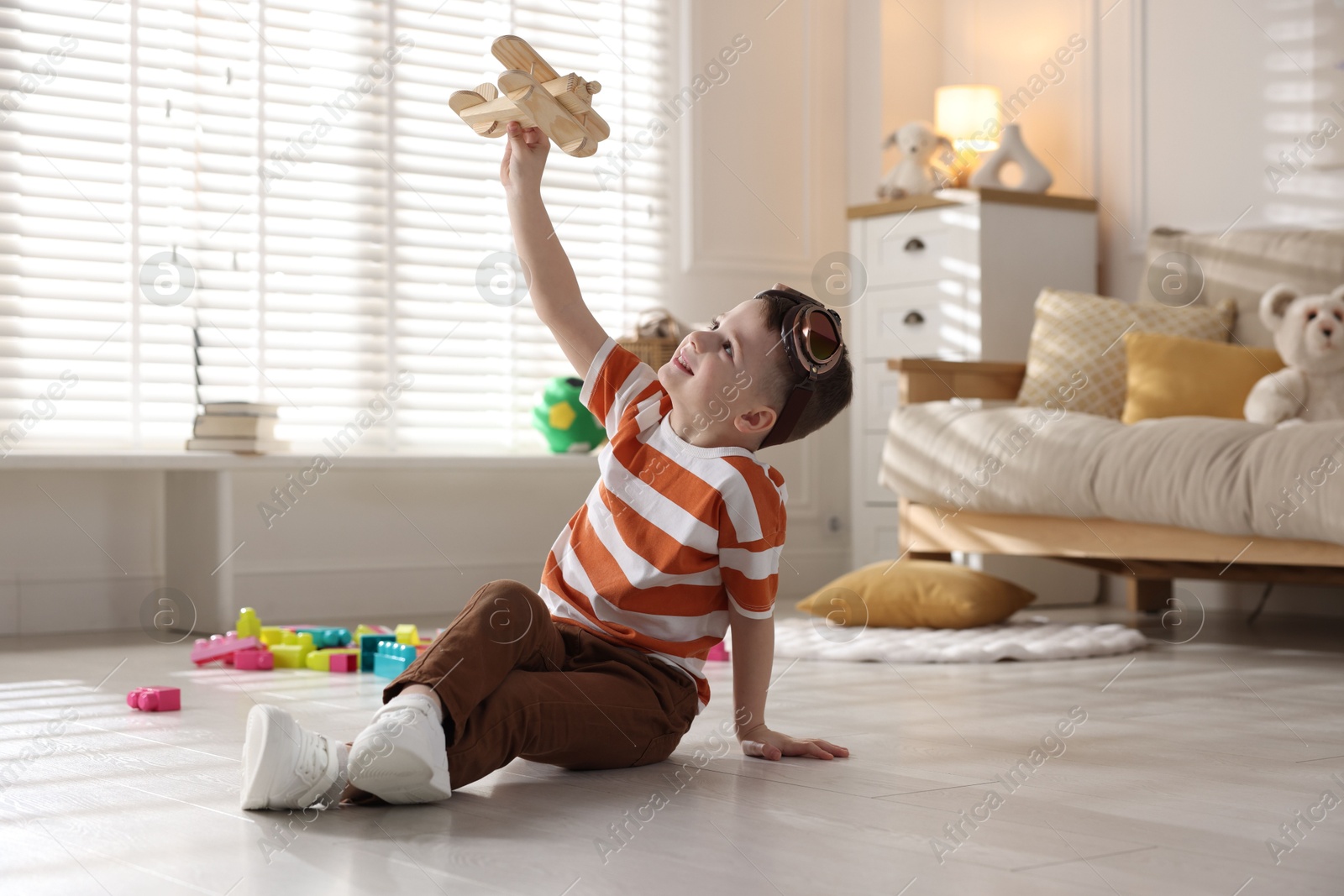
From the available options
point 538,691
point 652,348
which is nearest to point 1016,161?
point 652,348

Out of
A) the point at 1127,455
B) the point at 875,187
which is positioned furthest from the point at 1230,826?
the point at 875,187

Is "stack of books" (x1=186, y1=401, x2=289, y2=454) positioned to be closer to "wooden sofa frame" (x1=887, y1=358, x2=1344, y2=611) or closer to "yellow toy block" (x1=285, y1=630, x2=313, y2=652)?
"yellow toy block" (x1=285, y1=630, x2=313, y2=652)

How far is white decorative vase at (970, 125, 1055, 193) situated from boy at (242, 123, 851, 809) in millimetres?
2701

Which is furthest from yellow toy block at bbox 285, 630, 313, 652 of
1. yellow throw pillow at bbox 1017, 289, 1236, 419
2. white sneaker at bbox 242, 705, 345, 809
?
yellow throw pillow at bbox 1017, 289, 1236, 419

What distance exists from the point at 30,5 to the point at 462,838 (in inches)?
111

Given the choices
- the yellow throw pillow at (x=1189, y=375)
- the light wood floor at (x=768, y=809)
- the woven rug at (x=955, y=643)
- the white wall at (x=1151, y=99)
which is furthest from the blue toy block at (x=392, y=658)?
the white wall at (x=1151, y=99)

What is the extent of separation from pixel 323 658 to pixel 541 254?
1202mm

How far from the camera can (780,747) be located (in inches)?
59.7

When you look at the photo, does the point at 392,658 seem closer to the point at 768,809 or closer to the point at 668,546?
the point at 668,546

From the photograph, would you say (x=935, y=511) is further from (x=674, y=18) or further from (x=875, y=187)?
(x=674, y=18)

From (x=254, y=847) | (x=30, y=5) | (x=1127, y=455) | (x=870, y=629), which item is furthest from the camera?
(x=30, y=5)

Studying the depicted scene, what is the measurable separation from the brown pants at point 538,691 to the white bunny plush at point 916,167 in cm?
282

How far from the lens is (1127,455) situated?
2707mm

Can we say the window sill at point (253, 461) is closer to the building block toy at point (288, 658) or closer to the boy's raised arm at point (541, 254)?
the building block toy at point (288, 658)
